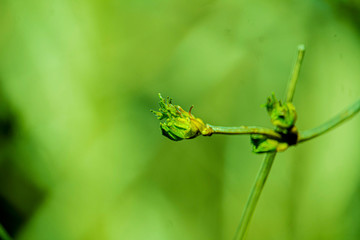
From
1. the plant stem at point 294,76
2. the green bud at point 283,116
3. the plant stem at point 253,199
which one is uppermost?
the plant stem at point 294,76

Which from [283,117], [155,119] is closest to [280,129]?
[283,117]

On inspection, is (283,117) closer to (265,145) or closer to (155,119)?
(265,145)

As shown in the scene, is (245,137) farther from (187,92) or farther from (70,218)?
(70,218)

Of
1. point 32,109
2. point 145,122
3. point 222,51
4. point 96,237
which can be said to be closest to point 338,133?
point 222,51

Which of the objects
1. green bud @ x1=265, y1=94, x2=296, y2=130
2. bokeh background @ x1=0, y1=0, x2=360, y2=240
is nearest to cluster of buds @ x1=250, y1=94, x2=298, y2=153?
green bud @ x1=265, y1=94, x2=296, y2=130

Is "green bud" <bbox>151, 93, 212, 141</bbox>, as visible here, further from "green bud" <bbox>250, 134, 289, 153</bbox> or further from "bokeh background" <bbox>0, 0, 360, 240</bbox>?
"bokeh background" <bbox>0, 0, 360, 240</bbox>

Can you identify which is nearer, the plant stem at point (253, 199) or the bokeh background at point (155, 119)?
the plant stem at point (253, 199)

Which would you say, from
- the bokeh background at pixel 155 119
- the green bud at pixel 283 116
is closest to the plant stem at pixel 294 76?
the green bud at pixel 283 116

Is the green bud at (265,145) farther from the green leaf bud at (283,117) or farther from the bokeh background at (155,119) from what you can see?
the bokeh background at (155,119)
